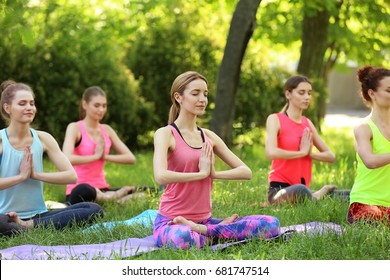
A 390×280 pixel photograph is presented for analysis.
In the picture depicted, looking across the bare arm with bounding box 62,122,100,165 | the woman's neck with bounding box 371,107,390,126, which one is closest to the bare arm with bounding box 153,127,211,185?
the woman's neck with bounding box 371,107,390,126

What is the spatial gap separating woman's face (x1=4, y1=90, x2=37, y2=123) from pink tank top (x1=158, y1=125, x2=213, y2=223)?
1466 mm

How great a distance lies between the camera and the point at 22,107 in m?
6.57

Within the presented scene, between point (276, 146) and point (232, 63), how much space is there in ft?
11.7

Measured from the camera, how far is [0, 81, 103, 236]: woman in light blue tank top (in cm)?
645

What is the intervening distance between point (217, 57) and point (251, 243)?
31.0 feet

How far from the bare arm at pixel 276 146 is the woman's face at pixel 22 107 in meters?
2.51

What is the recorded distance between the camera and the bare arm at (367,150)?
20.1 feet

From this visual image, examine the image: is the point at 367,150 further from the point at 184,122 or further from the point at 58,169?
the point at 58,169

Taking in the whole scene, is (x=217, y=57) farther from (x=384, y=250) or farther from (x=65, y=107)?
(x=384, y=250)

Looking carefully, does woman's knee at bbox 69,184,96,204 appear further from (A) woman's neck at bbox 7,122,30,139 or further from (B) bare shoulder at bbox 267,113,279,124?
(B) bare shoulder at bbox 267,113,279,124

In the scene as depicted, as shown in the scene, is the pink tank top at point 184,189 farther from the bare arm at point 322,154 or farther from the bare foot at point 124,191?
the bare foot at point 124,191

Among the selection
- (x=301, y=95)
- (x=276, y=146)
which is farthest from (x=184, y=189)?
(x=301, y=95)

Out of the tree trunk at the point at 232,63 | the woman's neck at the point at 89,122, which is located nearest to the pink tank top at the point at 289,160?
the woman's neck at the point at 89,122

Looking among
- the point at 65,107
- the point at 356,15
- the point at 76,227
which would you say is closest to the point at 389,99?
the point at 76,227
